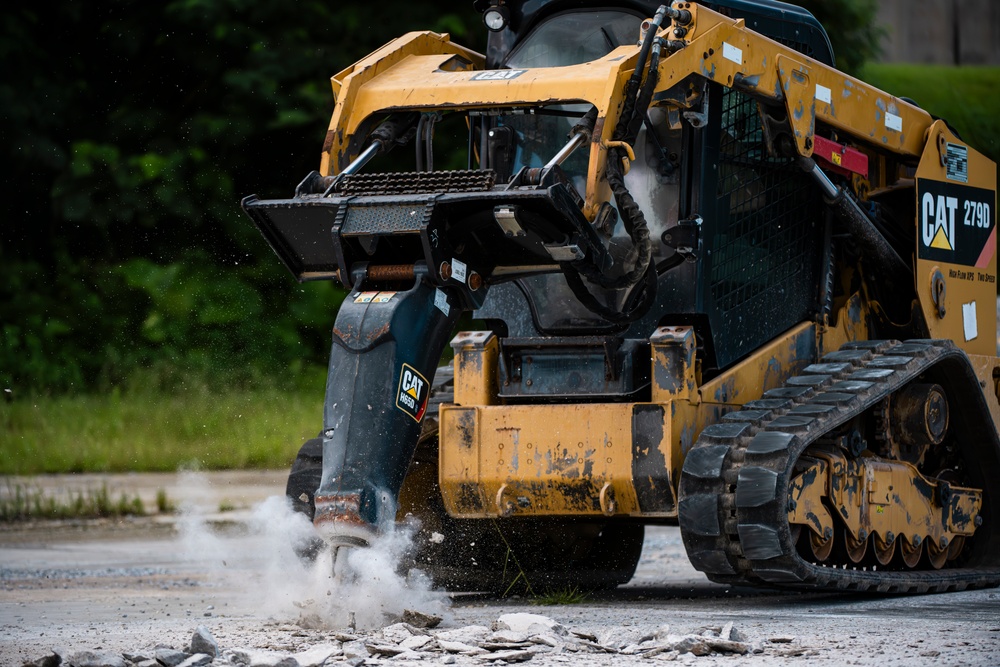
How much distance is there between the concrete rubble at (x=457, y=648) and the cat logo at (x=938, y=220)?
3098mm

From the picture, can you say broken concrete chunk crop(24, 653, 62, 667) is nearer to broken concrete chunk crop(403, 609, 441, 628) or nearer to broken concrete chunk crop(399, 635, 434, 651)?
broken concrete chunk crop(399, 635, 434, 651)

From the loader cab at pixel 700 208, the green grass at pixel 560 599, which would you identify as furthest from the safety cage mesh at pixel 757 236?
the green grass at pixel 560 599

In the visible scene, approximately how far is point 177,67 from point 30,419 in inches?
212

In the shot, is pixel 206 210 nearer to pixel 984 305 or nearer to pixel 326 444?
pixel 984 305

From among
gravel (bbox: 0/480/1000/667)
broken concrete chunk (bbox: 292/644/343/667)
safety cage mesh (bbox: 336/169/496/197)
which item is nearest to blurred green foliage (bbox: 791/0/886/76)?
gravel (bbox: 0/480/1000/667)

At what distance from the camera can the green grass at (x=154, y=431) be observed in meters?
14.4

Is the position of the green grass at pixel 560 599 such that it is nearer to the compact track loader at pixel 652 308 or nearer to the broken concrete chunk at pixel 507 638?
the compact track loader at pixel 652 308

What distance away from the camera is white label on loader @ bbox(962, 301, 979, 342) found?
29.3ft

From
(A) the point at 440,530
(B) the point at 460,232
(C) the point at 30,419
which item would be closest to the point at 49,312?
(C) the point at 30,419

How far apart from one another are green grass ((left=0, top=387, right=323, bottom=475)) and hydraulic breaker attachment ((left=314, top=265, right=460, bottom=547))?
7.97m

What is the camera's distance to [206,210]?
18.1 metres

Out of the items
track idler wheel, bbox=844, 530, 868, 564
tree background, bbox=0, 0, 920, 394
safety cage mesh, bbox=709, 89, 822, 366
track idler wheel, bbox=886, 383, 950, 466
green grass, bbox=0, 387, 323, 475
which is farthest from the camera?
tree background, bbox=0, 0, 920, 394

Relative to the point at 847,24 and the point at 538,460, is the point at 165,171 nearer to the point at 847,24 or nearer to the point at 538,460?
the point at 847,24

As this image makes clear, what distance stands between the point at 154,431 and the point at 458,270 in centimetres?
898
